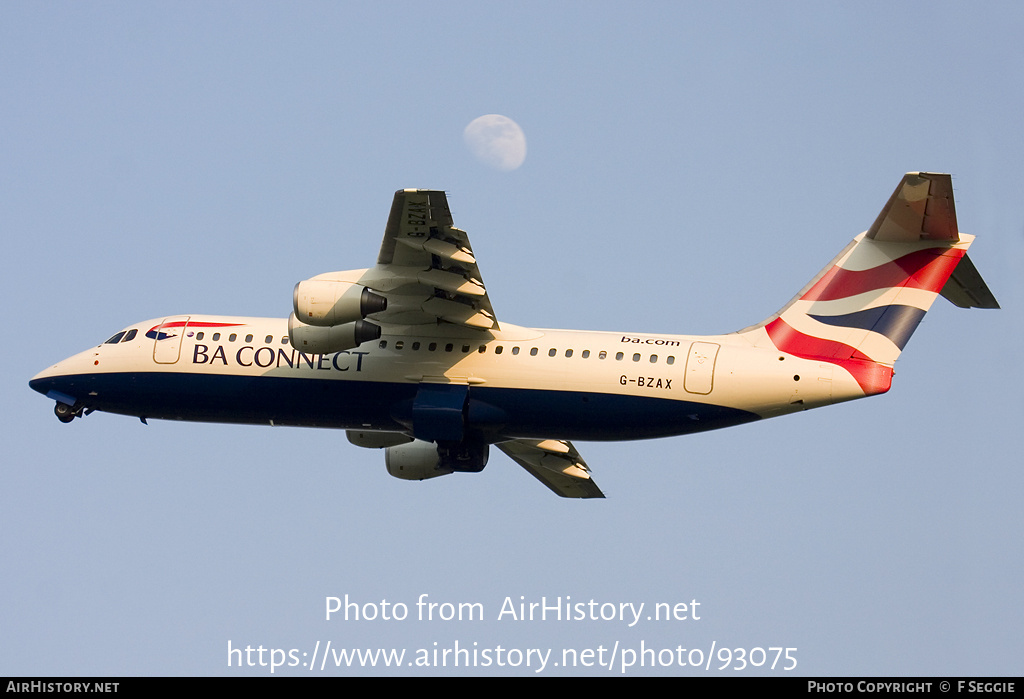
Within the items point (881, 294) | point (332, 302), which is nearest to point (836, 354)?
point (881, 294)

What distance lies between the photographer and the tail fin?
20.1 meters

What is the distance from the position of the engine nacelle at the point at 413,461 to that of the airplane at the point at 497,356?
8.49 feet

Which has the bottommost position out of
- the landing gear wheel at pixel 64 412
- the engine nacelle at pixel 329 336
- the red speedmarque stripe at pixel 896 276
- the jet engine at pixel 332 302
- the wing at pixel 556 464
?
the wing at pixel 556 464

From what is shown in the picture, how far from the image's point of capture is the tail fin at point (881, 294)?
66.0 ft

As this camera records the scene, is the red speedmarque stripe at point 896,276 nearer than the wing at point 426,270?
No

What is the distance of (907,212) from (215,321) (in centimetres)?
1105

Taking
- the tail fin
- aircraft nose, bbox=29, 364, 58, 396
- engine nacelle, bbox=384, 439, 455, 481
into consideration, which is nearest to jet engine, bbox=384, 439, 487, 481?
engine nacelle, bbox=384, 439, 455, 481

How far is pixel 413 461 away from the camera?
2489cm

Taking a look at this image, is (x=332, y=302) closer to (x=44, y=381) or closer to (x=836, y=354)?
(x=44, y=381)

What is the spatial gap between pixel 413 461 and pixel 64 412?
237 inches

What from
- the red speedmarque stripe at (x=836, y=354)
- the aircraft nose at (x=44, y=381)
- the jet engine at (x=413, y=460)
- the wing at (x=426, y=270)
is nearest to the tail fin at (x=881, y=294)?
the red speedmarque stripe at (x=836, y=354)

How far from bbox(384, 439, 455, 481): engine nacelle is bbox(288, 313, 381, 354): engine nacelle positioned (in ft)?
15.3

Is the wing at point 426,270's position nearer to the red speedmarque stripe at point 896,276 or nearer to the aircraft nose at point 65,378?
the red speedmarque stripe at point 896,276
